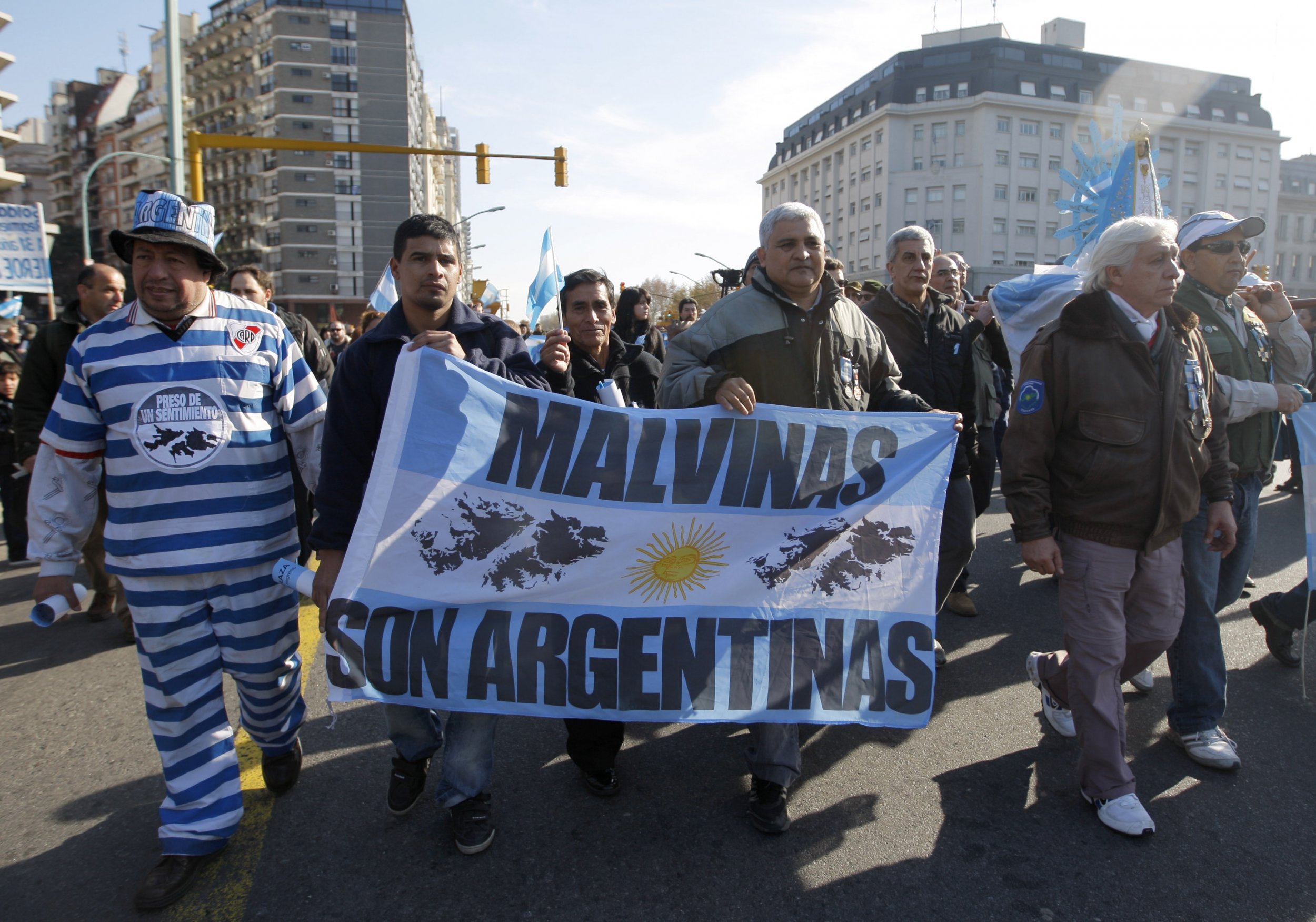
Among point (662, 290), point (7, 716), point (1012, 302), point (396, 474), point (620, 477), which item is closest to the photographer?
point (396, 474)

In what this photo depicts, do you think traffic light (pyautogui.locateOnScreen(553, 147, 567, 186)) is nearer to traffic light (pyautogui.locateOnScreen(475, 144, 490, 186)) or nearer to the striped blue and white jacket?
traffic light (pyautogui.locateOnScreen(475, 144, 490, 186))

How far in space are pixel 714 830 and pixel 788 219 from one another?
2272 mm

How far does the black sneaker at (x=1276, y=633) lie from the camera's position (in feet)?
14.1

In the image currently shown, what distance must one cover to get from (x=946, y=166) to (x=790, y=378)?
2810 inches

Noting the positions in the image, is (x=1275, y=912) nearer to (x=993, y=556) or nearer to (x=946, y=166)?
(x=993, y=556)

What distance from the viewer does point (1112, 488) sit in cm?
297

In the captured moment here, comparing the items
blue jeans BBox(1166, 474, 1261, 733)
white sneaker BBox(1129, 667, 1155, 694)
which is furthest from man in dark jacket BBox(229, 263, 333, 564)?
white sneaker BBox(1129, 667, 1155, 694)

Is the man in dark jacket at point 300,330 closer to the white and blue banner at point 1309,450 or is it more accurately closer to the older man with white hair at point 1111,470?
the older man with white hair at point 1111,470

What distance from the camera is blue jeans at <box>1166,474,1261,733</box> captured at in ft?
10.9

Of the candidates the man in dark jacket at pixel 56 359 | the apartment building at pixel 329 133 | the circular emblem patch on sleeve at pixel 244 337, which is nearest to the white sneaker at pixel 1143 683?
the circular emblem patch on sleeve at pixel 244 337

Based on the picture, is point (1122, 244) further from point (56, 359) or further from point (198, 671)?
point (56, 359)

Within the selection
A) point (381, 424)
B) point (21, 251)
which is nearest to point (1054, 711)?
point (381, 424)

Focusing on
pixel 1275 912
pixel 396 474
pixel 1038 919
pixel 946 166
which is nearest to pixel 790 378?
pixel 396 474

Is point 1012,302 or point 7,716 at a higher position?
point 1012,302
